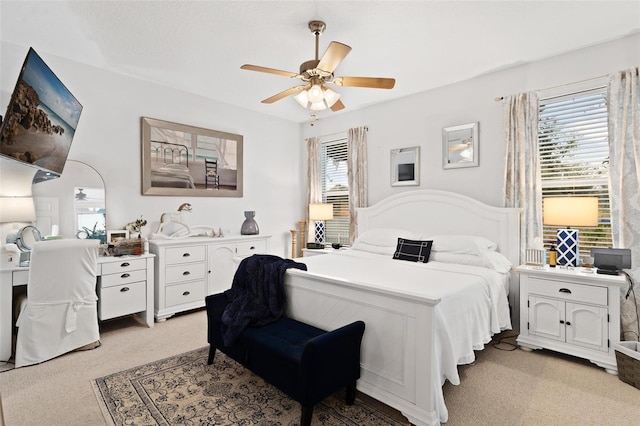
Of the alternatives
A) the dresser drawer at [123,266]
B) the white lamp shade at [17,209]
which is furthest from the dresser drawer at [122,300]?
the white lamp shade at [17,209]

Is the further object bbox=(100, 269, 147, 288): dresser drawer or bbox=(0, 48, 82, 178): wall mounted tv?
bbox=(100, 269, 147, 288): dresser drawer

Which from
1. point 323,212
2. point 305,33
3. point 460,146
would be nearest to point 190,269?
point 323,212

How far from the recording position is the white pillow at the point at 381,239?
396 cm

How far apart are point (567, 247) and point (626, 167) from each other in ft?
2.77

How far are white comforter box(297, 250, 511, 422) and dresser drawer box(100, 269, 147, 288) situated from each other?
5.99 feet

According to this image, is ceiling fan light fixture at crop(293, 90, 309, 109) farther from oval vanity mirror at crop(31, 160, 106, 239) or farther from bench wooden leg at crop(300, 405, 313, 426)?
oval vanity mirror at crop(31, 160, 106, 239)

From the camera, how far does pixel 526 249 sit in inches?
130

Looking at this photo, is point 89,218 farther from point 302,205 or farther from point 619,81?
point 619,81

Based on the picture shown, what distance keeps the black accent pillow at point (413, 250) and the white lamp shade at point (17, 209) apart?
146 inches

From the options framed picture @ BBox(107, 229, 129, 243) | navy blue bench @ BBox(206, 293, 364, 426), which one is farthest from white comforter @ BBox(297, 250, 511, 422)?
framed picture @ BBox(107, 229, 129, 243)

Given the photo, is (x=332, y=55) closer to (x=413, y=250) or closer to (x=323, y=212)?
(x=413, y=250)

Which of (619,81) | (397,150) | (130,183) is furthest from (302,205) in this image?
(619,81)

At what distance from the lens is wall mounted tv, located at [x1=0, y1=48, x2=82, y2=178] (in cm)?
192

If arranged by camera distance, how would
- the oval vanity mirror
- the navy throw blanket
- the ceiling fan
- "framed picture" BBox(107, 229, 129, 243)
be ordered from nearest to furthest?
the navy throw blanket → the ceiling fan → the oval vanity mirror → "framed picture" BBox(107, 229, 129, 243)
